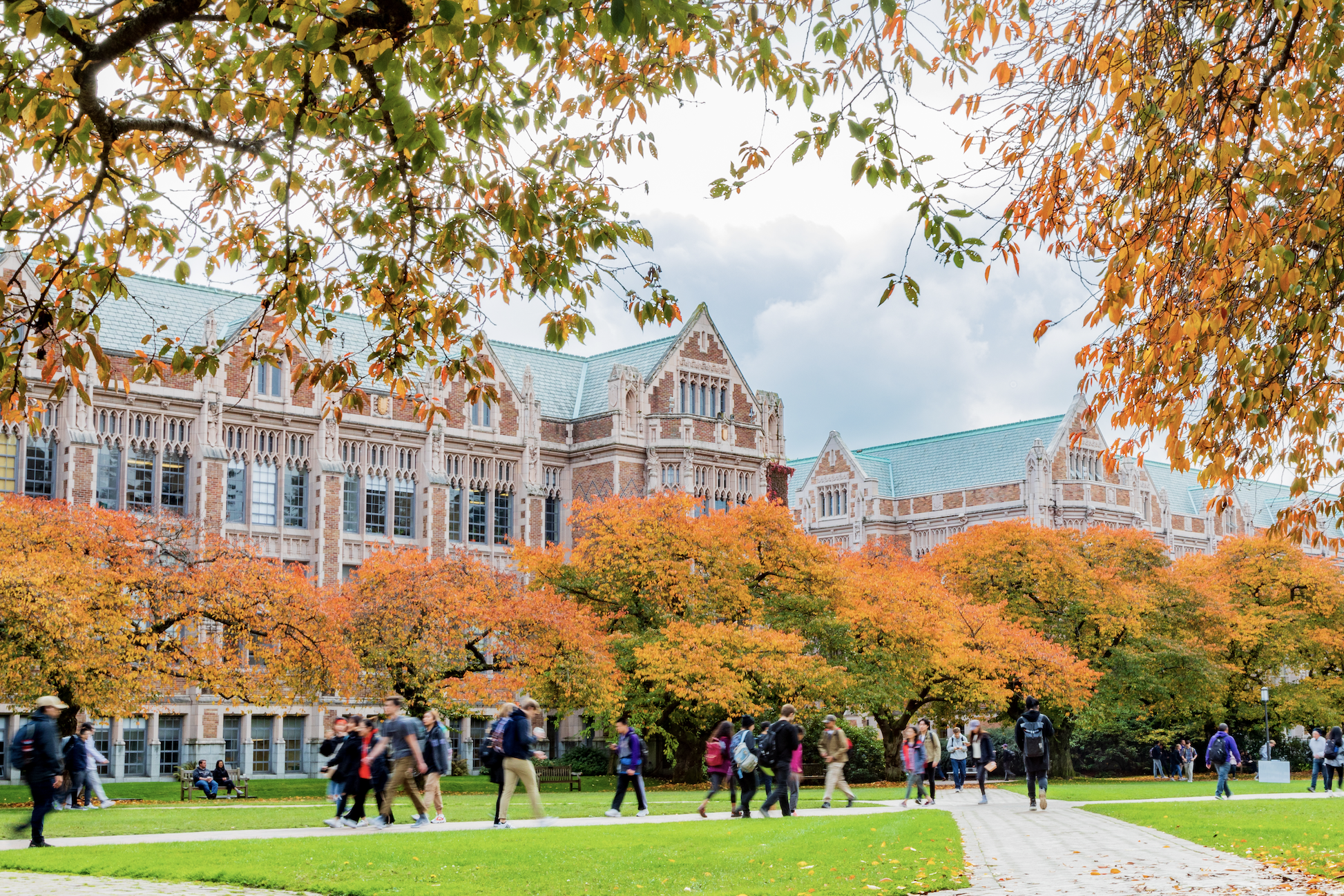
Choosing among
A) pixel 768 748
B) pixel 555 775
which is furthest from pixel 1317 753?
pixel 555 775

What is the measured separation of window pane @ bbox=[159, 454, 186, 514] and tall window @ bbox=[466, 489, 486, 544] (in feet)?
36.8

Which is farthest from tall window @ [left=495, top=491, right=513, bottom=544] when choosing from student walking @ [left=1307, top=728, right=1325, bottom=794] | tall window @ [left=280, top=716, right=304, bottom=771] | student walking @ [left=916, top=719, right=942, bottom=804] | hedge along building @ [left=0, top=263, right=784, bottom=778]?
student walking @ [left=1307, top=728, right=1325, bottom=794]

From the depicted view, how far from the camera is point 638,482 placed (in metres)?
56.6

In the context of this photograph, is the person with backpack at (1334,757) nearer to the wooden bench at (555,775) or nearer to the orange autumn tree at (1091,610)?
the orange autumn tree at (1091,610)

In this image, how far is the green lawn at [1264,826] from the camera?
1479 cm

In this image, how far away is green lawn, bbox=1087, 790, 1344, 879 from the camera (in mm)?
14789

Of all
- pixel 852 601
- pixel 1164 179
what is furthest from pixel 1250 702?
pixel 1164 179

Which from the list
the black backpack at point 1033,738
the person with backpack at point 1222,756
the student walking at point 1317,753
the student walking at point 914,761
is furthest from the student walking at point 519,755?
the student walking at point 1317,753

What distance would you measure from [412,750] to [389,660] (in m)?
19.5

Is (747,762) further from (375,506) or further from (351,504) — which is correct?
(375,506)

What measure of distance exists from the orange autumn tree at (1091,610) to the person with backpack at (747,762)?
27870 mm

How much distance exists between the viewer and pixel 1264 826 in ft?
62.1

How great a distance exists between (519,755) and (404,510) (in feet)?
115

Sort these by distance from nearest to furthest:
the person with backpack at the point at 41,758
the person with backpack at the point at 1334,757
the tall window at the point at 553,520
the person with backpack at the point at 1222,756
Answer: the person with backpack at the point at 41,758 → the person with backpack at the point at 1222,756 → the person with backpack at the point at 1334,757 → the tall window at the point at 553,520
